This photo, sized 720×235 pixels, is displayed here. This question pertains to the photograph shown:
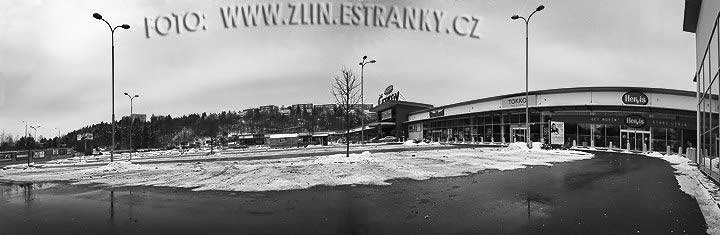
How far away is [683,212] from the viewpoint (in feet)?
24.7

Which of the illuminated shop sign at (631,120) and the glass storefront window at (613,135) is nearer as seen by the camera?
the illuminated shop sign at (631,120)

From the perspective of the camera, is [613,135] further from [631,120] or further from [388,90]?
[388,90]

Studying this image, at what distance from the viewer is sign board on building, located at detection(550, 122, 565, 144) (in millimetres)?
35156

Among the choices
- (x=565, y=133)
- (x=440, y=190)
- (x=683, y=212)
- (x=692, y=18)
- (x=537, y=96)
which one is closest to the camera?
(x=683, y=212)

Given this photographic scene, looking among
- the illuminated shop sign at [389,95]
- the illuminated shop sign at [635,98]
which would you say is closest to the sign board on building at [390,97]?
the illuminated shop sign at [389,95]

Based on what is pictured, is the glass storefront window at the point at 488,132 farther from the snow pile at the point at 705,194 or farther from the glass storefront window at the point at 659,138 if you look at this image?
the snow pile at the point at 705,194

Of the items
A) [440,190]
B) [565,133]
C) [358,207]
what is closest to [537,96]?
[565,133]

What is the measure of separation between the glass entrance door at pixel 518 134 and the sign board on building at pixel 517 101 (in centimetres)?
309

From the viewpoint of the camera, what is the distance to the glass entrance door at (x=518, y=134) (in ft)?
152

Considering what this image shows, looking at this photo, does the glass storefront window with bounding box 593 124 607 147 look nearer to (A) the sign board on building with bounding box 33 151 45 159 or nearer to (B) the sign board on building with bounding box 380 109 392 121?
(B) the sign board on building with bounding box 380 109 392 121

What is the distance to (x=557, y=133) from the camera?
3588cm

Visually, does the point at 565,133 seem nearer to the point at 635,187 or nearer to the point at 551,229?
the point at 635,187

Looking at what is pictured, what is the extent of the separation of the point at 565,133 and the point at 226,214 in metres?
41.6

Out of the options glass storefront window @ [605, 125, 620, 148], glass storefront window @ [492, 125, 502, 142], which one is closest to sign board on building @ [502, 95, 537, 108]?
glass storefront window @ [492, 125, 502, 142]
